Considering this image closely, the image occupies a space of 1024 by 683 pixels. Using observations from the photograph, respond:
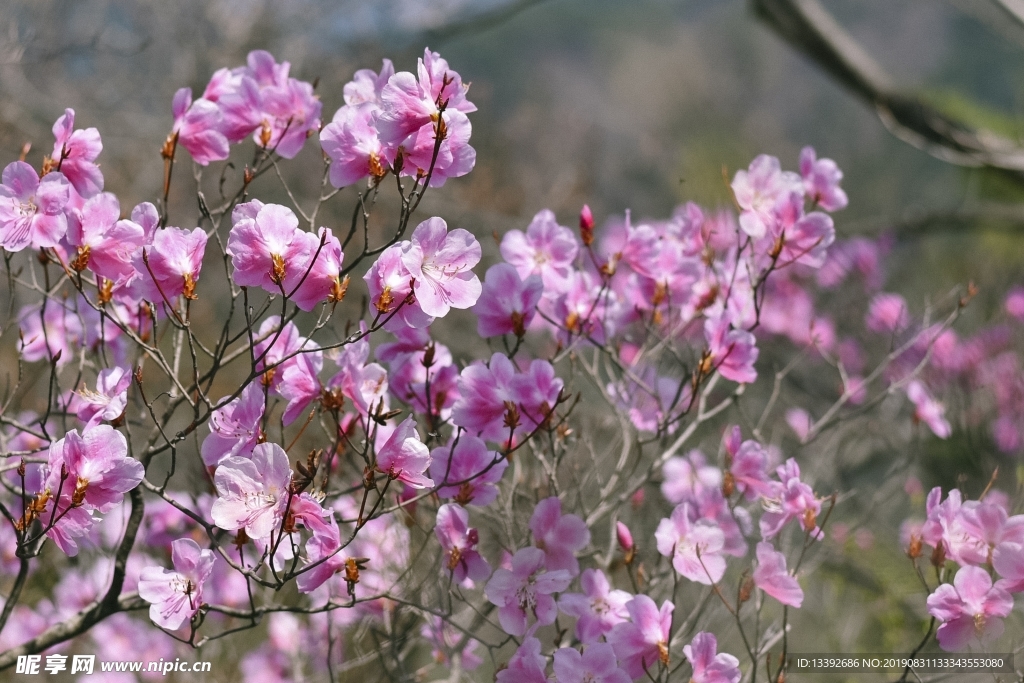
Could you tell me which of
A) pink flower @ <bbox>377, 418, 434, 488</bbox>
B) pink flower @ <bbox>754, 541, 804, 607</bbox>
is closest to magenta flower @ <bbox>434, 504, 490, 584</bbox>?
pink flower @ <bbox>377, 418, 434, 488</bbox>

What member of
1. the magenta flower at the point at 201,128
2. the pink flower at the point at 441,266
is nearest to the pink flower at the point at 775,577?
the pink flower at the point at 441,266

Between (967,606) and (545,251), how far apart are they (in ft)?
3.29

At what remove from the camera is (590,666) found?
1290mm

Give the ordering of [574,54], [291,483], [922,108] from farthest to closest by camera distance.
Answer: [574,54] → [922,108] → [291,483]

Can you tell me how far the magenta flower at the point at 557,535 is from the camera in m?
1.43

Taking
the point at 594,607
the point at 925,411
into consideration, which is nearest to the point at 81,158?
the point at 594,607

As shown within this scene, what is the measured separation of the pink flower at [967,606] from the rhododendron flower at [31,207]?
5.24ft

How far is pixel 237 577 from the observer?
2799 millimetres

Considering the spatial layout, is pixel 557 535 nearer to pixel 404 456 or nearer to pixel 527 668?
pixel 527 668

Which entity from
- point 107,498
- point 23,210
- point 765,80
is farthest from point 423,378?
point 765,80

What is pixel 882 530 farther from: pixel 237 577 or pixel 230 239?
pixel 230 239

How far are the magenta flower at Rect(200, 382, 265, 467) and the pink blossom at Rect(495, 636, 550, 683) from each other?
0.55m

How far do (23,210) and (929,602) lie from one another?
1659 millimetres

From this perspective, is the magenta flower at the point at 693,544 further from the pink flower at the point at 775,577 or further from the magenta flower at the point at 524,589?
the magenta flower at the point at 524,589
